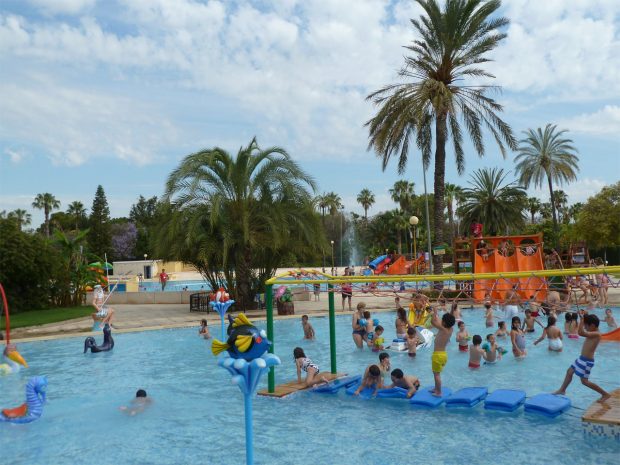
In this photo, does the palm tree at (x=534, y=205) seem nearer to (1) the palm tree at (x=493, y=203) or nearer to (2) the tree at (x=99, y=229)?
(1) the palm tree at (x=493, y=203)

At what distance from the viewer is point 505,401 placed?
9.84 meters

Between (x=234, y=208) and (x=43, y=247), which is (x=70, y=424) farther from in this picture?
(x=43, y=247)

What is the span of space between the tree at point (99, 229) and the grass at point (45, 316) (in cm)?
4926

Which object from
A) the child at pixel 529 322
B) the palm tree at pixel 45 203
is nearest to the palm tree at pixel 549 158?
the child at pixel 529 322

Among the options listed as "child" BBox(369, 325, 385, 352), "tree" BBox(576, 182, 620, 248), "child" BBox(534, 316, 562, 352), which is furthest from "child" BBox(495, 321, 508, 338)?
"tree" BBox(576, 182, 620, 248)

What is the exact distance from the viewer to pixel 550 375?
509 inches

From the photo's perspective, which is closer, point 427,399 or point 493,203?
point 427,399

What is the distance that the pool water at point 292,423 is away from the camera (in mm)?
8297

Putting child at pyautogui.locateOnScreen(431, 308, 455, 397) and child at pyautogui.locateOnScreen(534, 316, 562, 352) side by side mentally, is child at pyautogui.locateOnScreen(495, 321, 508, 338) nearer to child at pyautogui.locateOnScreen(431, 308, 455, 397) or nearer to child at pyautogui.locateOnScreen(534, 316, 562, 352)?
child at pyautogui.locateOnScreen(534, 316, 562, 352)

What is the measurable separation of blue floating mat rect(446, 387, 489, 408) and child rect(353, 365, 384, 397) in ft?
5.01


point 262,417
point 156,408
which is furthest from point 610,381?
point 156,408

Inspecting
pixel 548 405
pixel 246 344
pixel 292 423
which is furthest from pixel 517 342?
pixel 246 344

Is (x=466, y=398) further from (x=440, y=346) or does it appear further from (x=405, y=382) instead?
(x=405, y=382)

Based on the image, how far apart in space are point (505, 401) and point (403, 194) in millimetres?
77097
